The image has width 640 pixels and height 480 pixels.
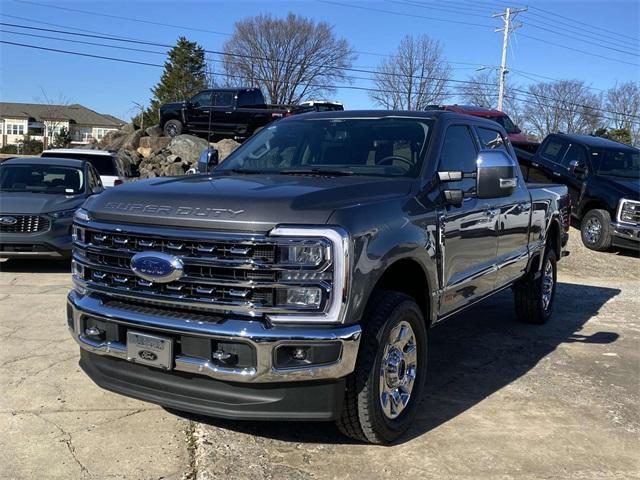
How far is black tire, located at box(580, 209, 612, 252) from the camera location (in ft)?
41.2

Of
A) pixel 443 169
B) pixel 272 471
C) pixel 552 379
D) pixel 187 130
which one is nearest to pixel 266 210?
pixel 272 471

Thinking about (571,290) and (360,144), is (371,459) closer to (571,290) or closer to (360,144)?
(360,144)

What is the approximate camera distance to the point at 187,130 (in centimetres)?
2330

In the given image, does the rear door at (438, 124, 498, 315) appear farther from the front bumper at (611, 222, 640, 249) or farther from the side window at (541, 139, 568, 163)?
the side window at (541, 139, 568, 163)

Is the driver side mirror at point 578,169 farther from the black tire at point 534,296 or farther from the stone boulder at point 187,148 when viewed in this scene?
the stone boulder at point 187,148

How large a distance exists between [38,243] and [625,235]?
1055 cm

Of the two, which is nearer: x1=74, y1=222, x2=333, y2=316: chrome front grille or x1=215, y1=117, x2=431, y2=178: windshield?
x1=74, y1=222, x2=333, y2=316: chrome front grille

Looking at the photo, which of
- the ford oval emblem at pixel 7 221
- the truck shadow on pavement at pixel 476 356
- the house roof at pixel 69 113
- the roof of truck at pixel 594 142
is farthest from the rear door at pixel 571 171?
the house roof at pixel 69 113

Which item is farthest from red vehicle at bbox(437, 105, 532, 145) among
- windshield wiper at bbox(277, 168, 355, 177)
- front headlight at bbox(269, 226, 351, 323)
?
front headlight at bbox(269, 226, 351, 323)

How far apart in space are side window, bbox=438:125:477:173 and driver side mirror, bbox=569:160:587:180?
29.3ft

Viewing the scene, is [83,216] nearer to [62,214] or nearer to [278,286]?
[278,286]

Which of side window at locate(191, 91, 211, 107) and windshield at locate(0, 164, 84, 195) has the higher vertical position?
side window at locate(191, 91, 211, 107)

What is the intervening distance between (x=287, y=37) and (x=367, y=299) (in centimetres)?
5275

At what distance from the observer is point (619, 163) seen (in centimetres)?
1340
